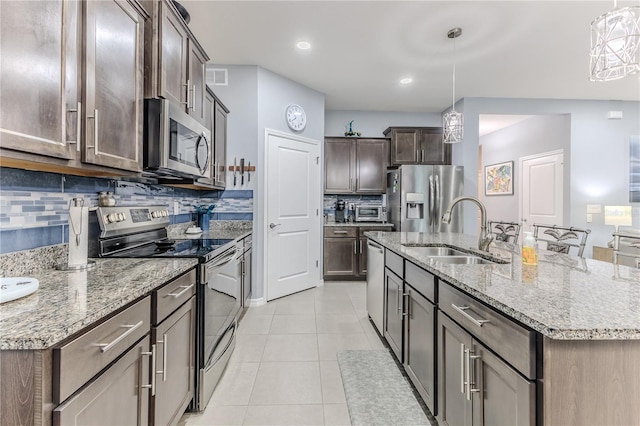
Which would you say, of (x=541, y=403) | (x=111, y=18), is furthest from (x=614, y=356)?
(x=111, y=18)

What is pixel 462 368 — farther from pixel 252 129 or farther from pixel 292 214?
pixel 252 129

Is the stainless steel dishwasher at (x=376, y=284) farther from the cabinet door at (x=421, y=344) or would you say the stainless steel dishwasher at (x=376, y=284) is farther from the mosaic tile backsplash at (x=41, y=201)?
the mosaic tile backsplash at (x=41, y=201)

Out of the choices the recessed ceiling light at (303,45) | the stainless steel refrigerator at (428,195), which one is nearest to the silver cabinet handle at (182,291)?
the recessed ceiling light at (303,45)

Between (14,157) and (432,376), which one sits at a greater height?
(14,157)

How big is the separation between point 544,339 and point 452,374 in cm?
66

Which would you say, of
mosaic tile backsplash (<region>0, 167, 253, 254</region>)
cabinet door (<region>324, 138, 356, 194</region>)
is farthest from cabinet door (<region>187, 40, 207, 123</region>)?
cabinet door (<region>324, 138, 356, 194</region>)

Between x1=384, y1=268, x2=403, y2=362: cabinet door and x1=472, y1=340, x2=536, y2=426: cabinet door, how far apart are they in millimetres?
944

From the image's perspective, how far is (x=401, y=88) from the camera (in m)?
4.40

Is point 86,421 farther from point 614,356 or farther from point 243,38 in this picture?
point 243,38

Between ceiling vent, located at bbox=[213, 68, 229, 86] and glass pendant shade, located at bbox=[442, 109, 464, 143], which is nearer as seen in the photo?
glass pendant shade, located at bbox=[442, 109, 464, 143]

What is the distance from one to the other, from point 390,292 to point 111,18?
7.80ft

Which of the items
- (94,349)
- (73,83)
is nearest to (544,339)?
(94,349)

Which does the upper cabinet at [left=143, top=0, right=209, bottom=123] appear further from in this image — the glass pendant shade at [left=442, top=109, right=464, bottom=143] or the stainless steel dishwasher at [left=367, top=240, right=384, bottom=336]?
the glass pendant shade at [left=442, top=109, right=464, bottom=143]

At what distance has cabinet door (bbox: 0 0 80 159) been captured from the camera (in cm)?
93
